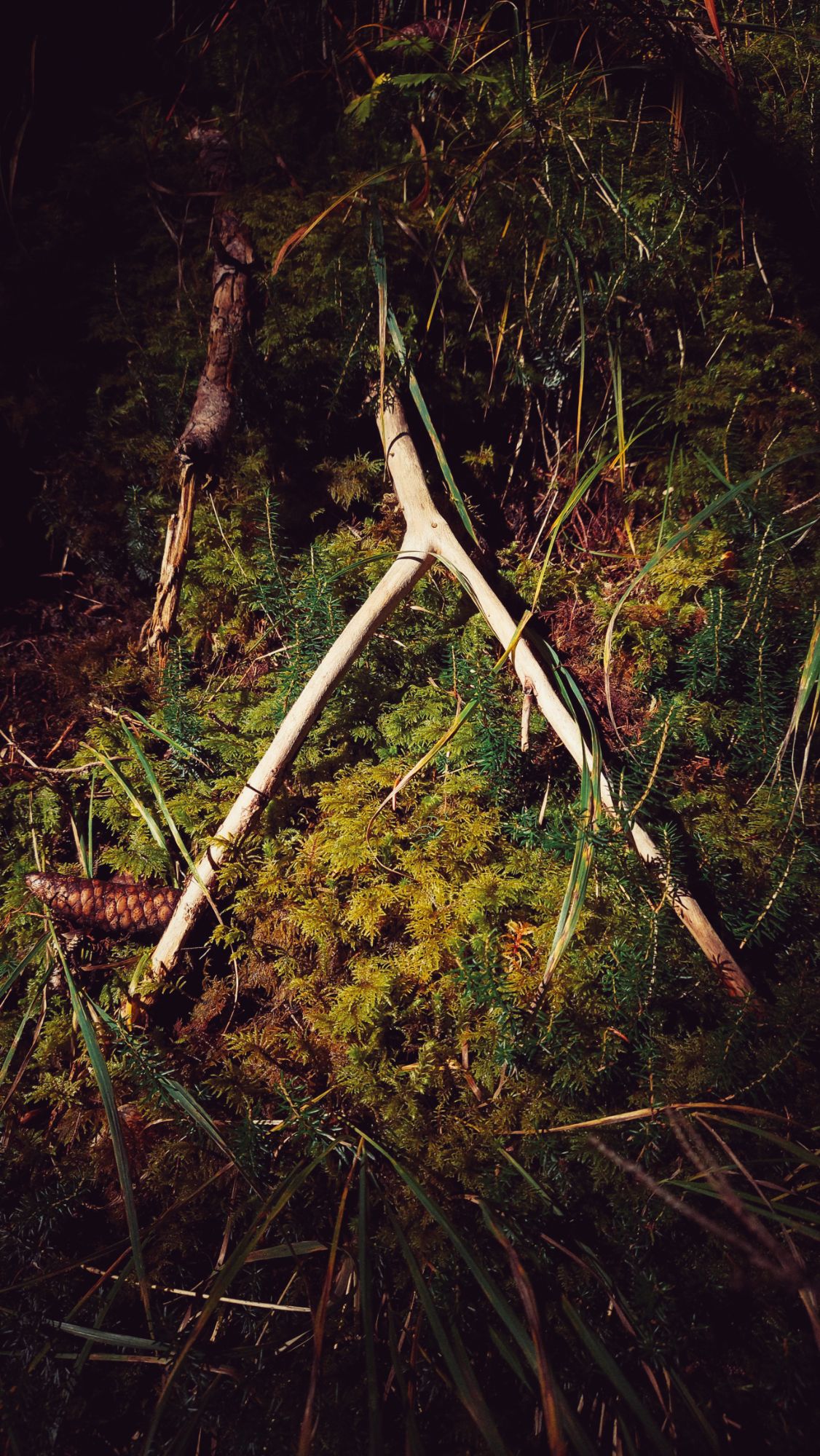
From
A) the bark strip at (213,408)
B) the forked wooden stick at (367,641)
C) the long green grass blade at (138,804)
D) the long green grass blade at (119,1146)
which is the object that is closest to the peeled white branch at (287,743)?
the forked wooden stick at (367,641)

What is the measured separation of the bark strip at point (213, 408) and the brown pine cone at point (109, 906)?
0.75 metres

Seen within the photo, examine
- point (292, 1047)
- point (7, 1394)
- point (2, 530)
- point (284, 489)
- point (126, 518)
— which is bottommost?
point (292, 1047)

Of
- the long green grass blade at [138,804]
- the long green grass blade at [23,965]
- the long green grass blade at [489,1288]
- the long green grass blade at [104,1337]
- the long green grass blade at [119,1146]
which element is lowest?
the long green grass blade at [489,1288]

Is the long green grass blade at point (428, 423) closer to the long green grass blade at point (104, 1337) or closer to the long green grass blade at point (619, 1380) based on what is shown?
the long green grass blade at point (619, 1380)

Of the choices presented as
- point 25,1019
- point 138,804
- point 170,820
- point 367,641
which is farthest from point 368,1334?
point 367,641

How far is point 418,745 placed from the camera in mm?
1887

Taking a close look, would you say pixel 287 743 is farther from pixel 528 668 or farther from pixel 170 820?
pixel 528 668

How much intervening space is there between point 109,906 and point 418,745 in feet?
3.09

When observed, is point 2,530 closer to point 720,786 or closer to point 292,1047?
point 292,1047

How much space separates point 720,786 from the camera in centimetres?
169

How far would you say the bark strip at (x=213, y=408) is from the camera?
205cm

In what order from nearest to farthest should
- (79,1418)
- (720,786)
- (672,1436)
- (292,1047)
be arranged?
(672,1436) → (79,1418) → (292,1047) → (720,786)

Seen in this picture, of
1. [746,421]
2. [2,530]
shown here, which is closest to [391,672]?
[746,421]

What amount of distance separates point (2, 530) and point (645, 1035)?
2.41 metres
